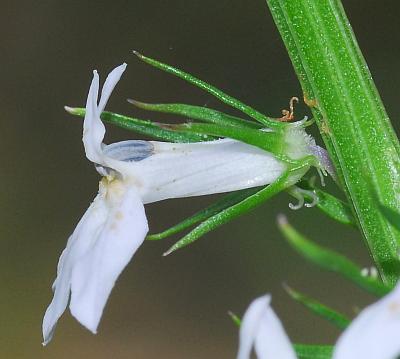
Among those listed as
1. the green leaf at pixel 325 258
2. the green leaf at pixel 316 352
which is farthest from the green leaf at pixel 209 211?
the green leaf at pixel 325 258

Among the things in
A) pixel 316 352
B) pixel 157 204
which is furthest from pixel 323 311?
pixel 157 204

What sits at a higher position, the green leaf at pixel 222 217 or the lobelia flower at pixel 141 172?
the lobelia flower at pixel 141 172

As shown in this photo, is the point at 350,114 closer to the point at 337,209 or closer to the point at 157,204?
the point at 337,209

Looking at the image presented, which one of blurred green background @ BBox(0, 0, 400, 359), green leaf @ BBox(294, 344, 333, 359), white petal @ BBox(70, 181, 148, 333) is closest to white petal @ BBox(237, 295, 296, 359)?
green leaf @ BBox(294, 344, 333, 359)

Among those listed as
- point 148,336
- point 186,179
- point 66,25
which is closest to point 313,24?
point 186,179

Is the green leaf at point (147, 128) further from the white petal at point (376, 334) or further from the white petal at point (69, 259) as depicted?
the white petal at point (376, 334)

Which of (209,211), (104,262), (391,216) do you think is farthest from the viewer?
(209,211)

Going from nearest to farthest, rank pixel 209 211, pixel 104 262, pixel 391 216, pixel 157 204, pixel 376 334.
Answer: pixel 376 334 < pixel 391 216 < pixel 104 262 < pixel 209 211 < pixel 157 204
